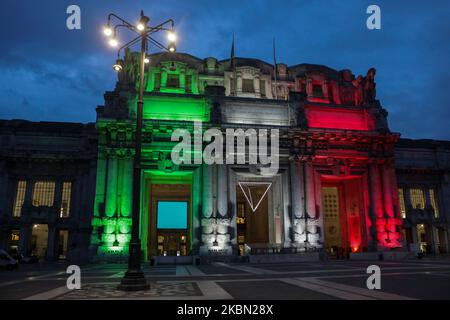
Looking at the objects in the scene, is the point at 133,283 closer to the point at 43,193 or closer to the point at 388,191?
the point at 43,193

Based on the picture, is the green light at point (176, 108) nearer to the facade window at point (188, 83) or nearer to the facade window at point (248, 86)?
the facade window at point (188, 83)

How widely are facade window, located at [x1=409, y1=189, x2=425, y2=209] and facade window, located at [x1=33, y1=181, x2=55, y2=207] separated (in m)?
44.6

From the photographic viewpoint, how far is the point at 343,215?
45.7 m

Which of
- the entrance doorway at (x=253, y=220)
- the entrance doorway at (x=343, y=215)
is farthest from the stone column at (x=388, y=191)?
the entrance doorway at (x=253, y=220)

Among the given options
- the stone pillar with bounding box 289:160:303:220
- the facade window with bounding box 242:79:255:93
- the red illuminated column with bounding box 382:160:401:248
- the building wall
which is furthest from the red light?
the building wall

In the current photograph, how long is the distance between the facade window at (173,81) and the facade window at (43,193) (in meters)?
17.4

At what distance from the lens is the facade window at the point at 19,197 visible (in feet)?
136

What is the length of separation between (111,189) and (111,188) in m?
0.10

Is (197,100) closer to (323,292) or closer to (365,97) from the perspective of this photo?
(365,97)

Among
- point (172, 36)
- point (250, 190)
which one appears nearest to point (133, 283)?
point (172, 36)

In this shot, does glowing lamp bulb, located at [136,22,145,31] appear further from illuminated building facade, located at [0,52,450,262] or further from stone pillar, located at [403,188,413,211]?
stone pillar, located at [403,188,413,211]

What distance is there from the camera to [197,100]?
41.0m

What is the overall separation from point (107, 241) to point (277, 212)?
1782cm

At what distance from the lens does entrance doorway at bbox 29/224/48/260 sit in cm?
4228
